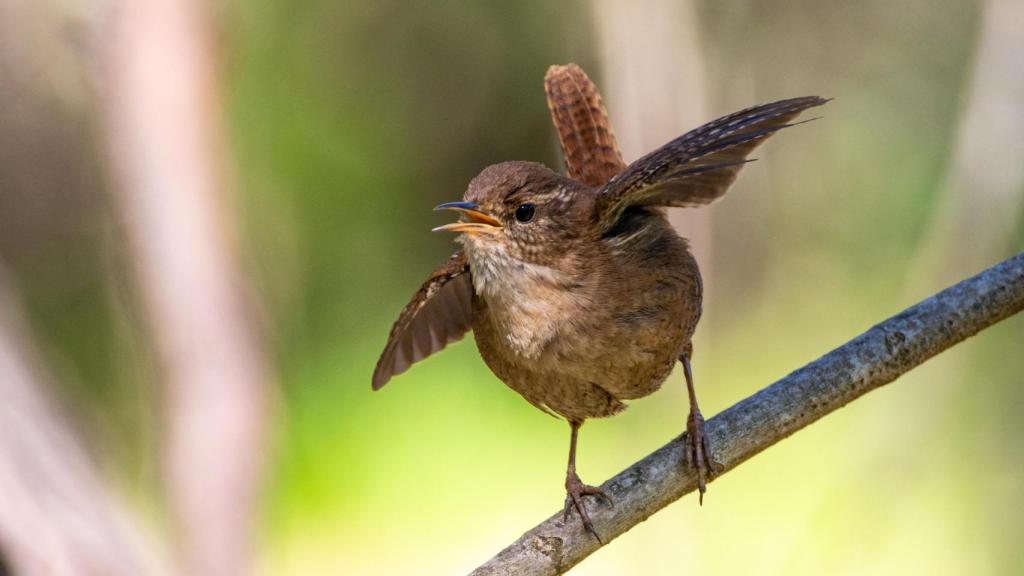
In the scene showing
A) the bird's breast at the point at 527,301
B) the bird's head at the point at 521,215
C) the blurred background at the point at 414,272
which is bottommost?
the blurred background at the point at 414,272

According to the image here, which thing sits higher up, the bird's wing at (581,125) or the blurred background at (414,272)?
the bird's wing at (581,125)

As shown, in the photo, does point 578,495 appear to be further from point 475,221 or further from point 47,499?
point 47,499

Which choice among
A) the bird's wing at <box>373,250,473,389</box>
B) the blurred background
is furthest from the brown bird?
the blurred background

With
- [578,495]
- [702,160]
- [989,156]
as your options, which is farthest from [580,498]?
[989,156]

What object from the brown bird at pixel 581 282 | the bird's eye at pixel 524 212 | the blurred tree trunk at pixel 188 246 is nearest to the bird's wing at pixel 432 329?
the brown bird at pixel 581 282

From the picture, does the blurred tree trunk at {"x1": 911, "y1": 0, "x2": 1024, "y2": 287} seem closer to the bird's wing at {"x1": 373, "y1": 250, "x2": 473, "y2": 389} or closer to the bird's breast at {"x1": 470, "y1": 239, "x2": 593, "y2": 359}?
the bird's wing at {"x1": 373, "y1": 250, "x2": 473, "y2": 389}

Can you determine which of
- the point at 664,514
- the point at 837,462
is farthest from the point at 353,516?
the point at 837,462

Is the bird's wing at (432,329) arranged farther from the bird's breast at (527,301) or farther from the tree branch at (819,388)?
the tree branch at (819,388)
